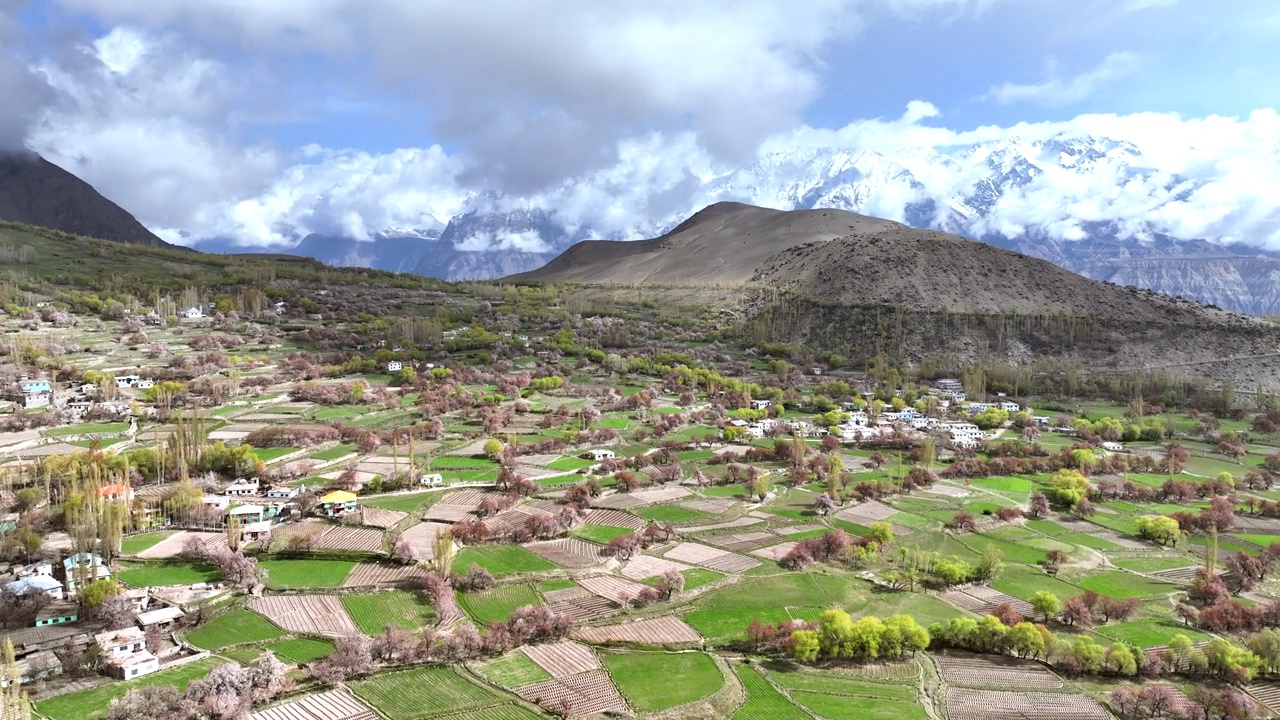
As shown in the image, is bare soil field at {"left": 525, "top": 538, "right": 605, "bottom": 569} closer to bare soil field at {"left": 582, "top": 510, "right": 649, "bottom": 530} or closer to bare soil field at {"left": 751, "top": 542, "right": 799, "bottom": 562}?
bare soil field at {"left": 582, "top": 510, "right": 649, "bottom": 530}

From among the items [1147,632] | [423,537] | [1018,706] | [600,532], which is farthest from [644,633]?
[1147,632]

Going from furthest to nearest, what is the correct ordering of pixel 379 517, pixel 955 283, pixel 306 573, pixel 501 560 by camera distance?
pixel 955 283 < pixel 379 517 < pixel 501 560 < pixel 306 573

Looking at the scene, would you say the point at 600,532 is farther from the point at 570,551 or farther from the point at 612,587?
the point at 612,587

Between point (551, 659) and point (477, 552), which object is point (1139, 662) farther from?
point (477, 552)

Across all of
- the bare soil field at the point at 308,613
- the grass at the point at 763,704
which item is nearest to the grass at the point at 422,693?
the bare soil field at the point at 308,613

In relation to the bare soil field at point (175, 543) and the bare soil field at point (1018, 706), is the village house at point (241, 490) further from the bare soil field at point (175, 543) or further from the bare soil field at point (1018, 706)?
the bare soil field at point (1018, 706)

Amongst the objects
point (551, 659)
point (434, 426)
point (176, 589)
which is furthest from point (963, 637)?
point (434, 426)

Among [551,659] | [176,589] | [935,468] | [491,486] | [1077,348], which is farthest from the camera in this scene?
[1077,348]
